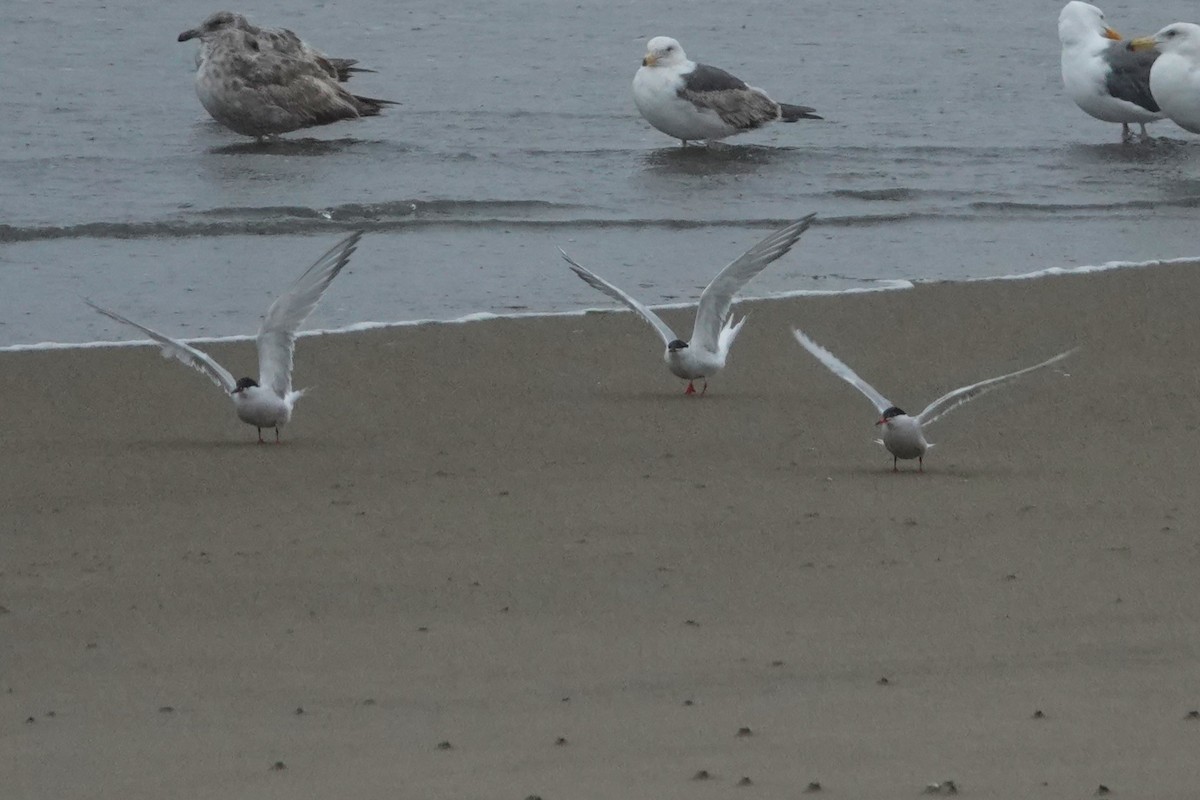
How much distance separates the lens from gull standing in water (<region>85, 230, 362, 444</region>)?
7.65 metres

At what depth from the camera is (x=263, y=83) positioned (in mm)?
18250

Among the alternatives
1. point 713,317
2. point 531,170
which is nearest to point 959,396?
point 713,317

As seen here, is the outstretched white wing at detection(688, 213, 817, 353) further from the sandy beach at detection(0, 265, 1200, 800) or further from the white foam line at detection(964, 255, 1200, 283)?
the white foam line at detection(964, 255, 1200, 283)

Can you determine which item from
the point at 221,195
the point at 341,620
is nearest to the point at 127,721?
the point at 341,620

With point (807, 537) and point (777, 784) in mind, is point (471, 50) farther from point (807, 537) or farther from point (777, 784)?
point (777, 784)

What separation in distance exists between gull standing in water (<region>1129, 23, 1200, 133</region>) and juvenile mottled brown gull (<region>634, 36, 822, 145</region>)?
3361 millimetres

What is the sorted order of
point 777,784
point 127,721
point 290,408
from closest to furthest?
point 777,784 → point 127,721 → point 290,408

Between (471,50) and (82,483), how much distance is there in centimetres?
1688

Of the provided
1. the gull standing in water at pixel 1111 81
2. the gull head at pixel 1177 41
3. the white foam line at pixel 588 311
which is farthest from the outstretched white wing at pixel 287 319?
the gull standing in water at pixel 1111 81

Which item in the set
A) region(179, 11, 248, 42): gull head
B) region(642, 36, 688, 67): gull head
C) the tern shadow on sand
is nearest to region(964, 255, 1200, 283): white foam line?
the tern shadow on sand

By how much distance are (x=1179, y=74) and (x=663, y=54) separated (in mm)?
4369

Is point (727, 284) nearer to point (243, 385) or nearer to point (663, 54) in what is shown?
point (243, 385)

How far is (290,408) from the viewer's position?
25.6 ft

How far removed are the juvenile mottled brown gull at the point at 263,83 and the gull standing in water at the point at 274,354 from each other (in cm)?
1005
